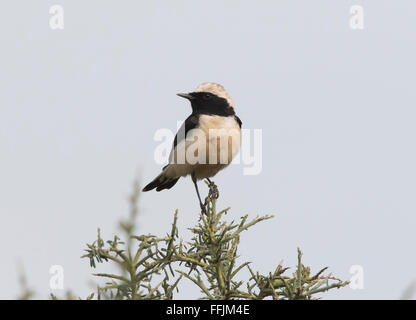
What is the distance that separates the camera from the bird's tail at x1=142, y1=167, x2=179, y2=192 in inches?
382

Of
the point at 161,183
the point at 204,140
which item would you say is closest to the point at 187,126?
the point at 204,140

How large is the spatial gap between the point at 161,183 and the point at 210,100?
1428 millimetres

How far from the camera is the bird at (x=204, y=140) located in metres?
8.59

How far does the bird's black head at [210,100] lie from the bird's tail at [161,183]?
105cm

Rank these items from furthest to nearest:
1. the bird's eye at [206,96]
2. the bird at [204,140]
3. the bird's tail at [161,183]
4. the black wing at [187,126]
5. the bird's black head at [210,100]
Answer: the bird's tail at [161,183], the bird's eye at [206,96], the bird's black head at [210,100], the black wing at [187,126], the bird at [204,140]

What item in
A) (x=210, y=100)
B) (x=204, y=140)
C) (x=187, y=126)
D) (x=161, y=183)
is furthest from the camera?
(x=161, y=183)

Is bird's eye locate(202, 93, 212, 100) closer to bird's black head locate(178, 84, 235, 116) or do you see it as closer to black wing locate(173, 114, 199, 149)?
bird's black head locate(178, 84, 235, 116)

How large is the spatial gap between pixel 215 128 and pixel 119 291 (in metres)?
6.02

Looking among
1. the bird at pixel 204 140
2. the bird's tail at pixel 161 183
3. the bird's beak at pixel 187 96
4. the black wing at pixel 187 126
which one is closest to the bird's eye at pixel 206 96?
the bird at pixel 204 140

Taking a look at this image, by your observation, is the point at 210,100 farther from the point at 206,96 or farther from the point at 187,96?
the point at 187,96

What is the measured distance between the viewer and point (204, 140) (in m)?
8.61

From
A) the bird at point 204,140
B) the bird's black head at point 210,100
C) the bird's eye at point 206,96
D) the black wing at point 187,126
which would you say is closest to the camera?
the bird at point 204,140

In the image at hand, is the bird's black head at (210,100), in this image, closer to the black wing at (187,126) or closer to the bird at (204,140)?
the bird at (204,140)
